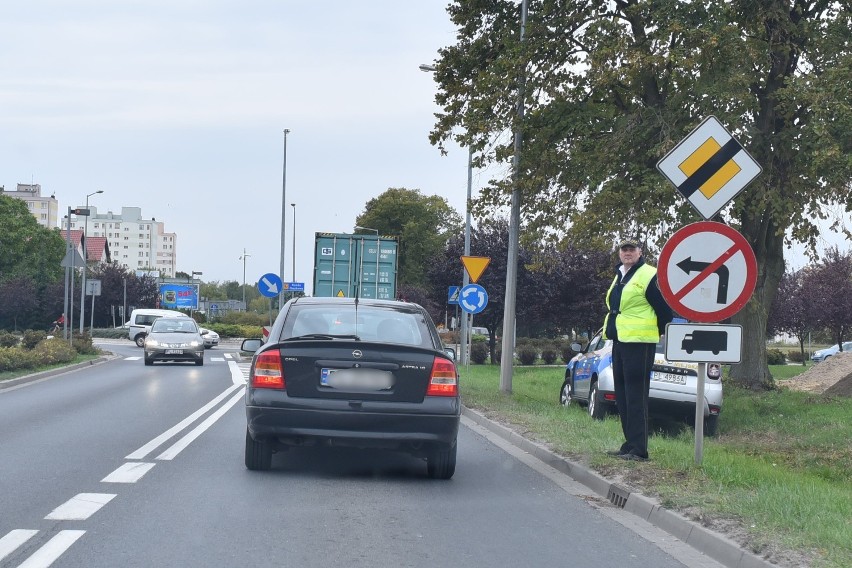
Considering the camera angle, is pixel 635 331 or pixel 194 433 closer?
pixel 635 331

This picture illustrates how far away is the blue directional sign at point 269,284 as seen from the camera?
34.7 meters

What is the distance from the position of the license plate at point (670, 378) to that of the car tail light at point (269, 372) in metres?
7.21

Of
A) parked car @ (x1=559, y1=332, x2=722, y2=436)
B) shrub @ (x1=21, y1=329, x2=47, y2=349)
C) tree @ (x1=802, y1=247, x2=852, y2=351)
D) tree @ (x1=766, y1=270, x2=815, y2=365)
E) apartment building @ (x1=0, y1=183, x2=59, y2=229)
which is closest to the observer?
parked car @ (x1=559, y1=332, x2=722, y2=436)

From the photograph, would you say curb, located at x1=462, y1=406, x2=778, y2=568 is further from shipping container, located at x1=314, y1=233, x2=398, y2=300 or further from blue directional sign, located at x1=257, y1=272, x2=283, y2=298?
blue directional sign, located at x1=257, y1=272, x2=283, y2=298

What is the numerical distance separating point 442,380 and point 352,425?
83 centimetres

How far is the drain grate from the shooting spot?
8109 millimetres

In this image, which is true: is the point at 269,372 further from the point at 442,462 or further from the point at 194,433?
the point at 194,433

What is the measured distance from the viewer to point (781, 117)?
1950cm

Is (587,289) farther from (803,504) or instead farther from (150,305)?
(150,305)

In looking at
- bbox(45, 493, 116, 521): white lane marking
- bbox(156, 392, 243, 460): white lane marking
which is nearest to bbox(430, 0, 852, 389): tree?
bbox(156, 392, 243, 460): white lane marking

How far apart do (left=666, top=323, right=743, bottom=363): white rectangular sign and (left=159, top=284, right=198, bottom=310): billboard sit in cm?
8224

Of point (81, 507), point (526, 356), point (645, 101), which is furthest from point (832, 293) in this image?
point (81, 507)

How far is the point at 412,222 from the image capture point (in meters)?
88.0

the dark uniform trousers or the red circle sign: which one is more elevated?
the red circle sign
